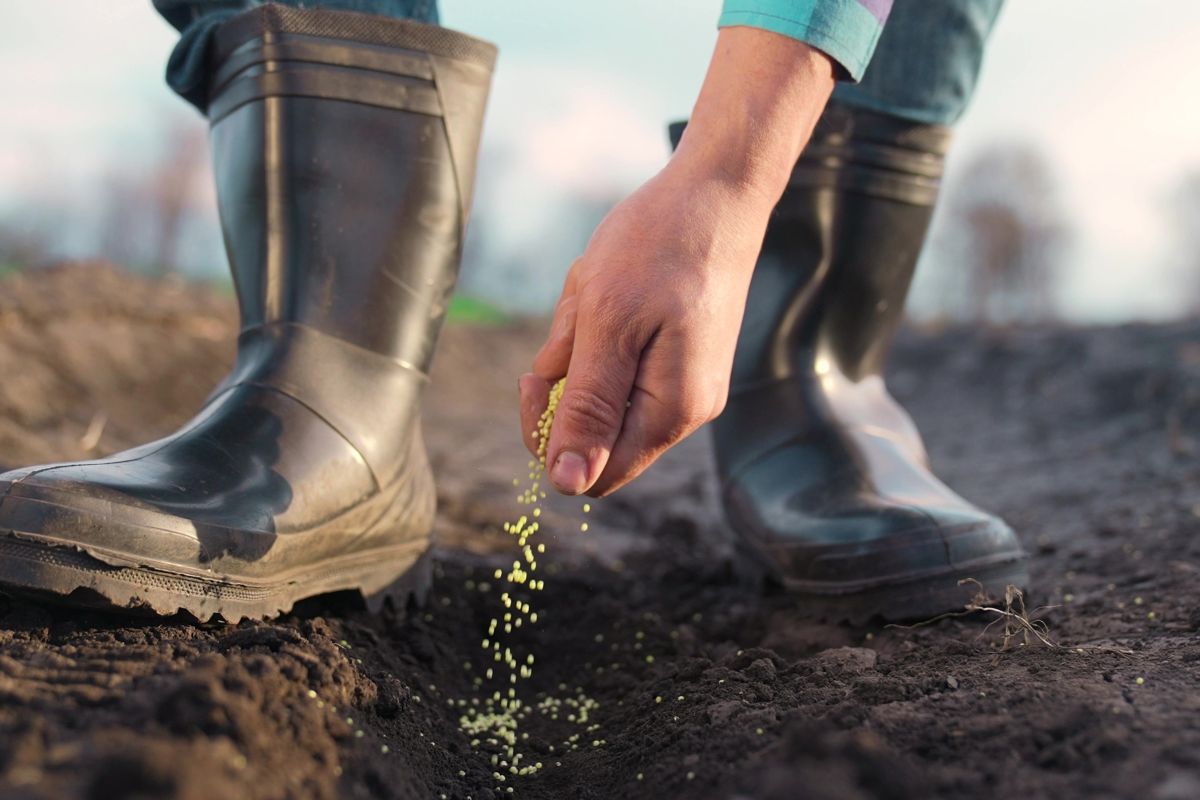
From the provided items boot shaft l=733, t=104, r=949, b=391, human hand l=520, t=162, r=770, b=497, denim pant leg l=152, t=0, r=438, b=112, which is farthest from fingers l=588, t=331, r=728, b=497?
denim pant leg l=152, t=0, r=438, b=112

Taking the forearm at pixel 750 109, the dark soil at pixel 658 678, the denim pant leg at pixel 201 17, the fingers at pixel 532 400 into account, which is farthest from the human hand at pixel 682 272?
the denim pant leg at pixel 201 17

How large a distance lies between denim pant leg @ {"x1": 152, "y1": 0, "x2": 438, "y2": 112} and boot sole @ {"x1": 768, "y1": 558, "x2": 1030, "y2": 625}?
52.8 inches

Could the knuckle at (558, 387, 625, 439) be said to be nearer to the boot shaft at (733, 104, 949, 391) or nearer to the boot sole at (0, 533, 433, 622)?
the boot sole at (0, 533, 433, 622)

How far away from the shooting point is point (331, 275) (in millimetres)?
1723

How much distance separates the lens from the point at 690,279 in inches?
48.0

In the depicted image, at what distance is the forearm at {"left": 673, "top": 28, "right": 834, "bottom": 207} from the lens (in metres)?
1.27

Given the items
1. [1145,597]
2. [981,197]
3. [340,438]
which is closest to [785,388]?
[1145,597]

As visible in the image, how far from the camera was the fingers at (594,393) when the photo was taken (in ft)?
4.03

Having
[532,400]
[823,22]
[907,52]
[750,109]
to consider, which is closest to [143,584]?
[532,400]

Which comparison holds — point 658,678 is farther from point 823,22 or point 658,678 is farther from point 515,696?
point 823,22

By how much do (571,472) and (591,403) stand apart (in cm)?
10

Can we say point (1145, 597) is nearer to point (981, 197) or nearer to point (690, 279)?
point (690, 279)

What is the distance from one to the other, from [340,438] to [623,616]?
2.31 ft

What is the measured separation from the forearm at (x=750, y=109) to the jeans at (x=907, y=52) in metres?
0.69
